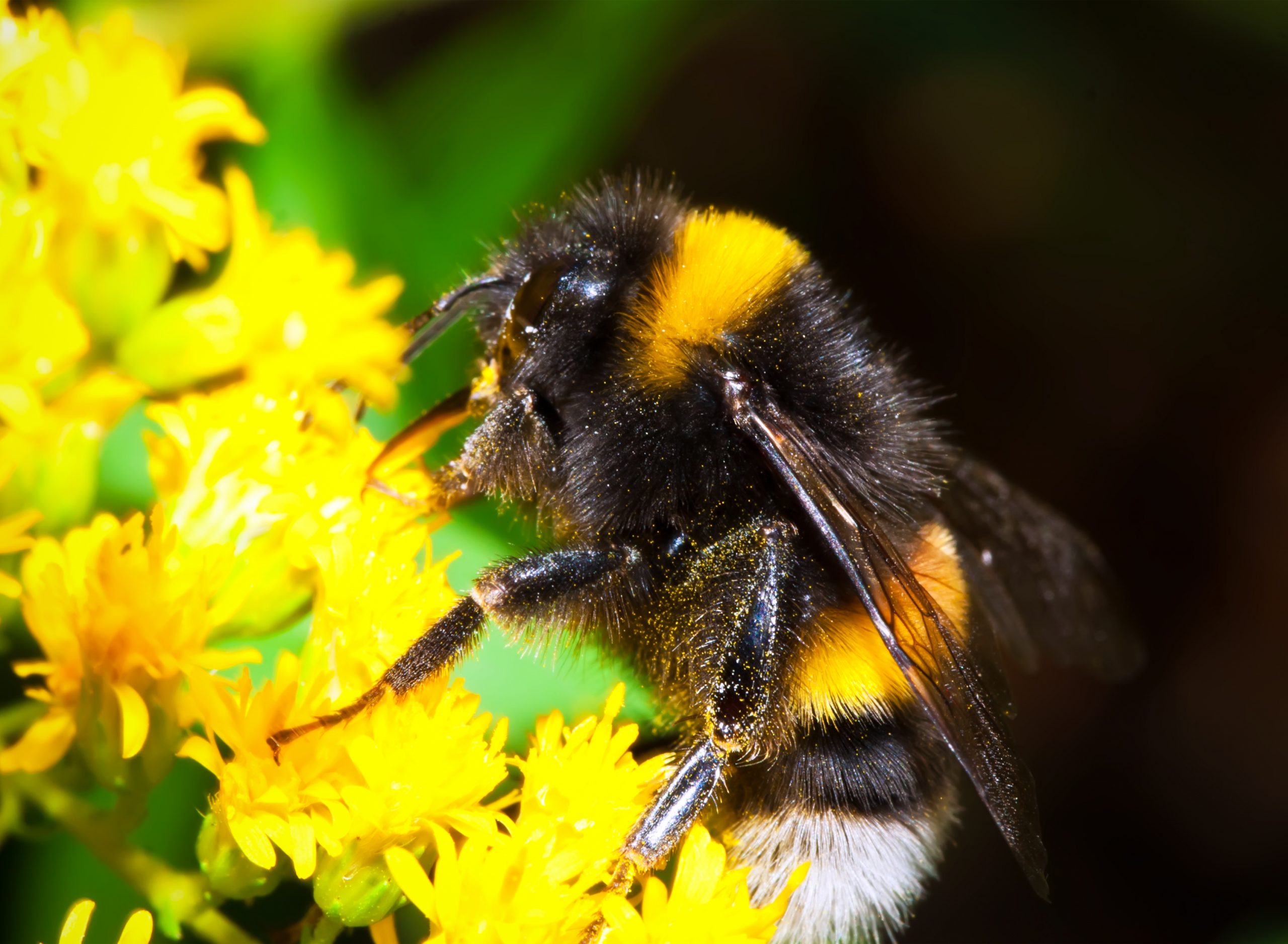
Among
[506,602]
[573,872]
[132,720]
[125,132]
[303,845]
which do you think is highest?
[125,132]

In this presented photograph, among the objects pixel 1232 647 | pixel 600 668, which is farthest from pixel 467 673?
pixel 1232 647

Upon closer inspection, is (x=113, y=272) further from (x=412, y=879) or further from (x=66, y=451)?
(x=412, y=879)

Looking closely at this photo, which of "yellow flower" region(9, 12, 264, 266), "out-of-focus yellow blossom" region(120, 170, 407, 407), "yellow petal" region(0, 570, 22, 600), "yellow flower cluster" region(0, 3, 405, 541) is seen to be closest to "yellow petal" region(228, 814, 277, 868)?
"yellow petal" region(0, 570, 22, 600)

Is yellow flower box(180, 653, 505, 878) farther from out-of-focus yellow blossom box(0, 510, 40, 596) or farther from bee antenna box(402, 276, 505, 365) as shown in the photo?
bee antenna box(402, 276, 505, 365)

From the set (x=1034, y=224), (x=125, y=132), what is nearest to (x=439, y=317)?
(x=125, y=132)

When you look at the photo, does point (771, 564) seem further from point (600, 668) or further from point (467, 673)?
point (467, 673)

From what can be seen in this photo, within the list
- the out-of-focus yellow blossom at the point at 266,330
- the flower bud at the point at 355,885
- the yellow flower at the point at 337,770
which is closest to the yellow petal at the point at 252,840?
the yellow flower at the point at 337,770
